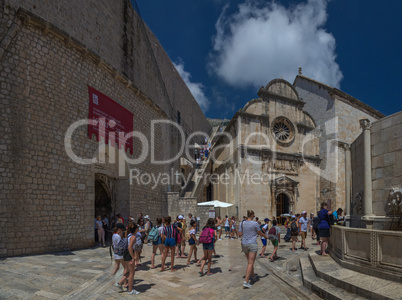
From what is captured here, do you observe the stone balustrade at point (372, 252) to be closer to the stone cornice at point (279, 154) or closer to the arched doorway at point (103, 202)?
the arched doorway at point (103, 202)

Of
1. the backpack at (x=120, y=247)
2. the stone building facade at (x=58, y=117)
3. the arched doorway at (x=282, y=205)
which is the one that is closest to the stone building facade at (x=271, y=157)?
the arched doorway at (x=282, y=205)

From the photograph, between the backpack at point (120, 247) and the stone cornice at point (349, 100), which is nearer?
the backpack at point (120, 247)

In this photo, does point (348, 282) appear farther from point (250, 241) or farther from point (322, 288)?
point (250, 241)

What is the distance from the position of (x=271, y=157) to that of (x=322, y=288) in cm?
1860

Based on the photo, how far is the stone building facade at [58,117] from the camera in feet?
29.3

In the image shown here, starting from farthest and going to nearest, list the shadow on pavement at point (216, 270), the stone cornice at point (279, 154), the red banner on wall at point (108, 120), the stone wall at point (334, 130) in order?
the stone wall at point (334, 130)
the stone cornice at point (279, 154)
the red banner on wall at point (108, 120)
the shadow on pavement at point (216, 270)

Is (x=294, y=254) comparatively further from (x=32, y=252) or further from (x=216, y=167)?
(x=216, y=167)

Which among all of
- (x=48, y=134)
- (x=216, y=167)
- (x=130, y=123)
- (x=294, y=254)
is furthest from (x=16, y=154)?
(x=216, y=167)

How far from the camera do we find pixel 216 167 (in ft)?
92.3

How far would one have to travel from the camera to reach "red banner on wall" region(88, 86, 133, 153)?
12.4m

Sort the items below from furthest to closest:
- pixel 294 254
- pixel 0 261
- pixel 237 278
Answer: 1. pixel 294 254
2. pixel 0 261
3. pixel 237 278

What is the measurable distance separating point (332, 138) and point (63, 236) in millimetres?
23197

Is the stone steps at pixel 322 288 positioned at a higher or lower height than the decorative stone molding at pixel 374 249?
lower

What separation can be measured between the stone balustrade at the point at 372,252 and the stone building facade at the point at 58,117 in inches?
342
